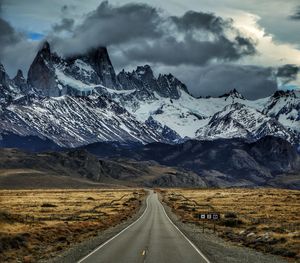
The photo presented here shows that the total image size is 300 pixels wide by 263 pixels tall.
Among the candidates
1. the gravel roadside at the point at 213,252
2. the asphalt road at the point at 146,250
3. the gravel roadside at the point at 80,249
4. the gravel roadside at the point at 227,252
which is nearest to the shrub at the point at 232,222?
the asphalt road at the point at 146,250

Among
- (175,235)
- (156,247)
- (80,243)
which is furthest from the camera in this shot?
(175,235)

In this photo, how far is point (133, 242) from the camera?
45.9 metres

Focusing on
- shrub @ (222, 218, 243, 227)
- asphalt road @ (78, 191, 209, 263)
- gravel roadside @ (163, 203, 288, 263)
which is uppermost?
shrub @ (222, 218, 243, 227)

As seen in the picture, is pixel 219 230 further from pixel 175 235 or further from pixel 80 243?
pixel 80 243

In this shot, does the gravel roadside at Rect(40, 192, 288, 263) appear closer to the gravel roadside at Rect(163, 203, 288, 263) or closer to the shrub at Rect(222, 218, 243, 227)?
the gravel roadside at Rect(163, 203, 288, 263)

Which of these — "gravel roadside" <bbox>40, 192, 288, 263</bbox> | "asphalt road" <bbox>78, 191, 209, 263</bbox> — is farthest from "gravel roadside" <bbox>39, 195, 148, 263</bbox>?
"asphalt road" <bbox>78, 191, 209, 263</bbox>

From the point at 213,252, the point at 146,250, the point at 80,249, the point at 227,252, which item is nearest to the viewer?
the point at 213,252

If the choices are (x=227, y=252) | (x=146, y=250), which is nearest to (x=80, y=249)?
(x=146, y=250)

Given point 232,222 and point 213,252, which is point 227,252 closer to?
point 213,252

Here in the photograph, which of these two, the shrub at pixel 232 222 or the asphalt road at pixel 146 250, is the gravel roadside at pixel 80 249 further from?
the shrub at pixel 232 222

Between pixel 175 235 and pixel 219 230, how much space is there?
872cm

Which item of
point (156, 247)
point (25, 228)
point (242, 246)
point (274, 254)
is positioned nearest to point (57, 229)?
point (25, 228)

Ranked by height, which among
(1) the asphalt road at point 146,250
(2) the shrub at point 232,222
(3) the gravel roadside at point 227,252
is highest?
(2) the shrub at point 232,222

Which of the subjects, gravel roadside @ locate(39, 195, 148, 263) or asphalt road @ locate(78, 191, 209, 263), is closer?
gravel roadside @ locate(39, 195, 148, 263)
